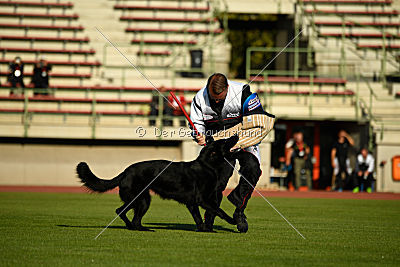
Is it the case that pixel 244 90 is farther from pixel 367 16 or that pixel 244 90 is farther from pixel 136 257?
pixel 367 16

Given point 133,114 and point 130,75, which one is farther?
point 130,75

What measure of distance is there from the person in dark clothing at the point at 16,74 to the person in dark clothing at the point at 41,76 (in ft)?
1.19

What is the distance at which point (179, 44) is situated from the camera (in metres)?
23.7

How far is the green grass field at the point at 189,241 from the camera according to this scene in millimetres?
5570

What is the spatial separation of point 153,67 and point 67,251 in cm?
1653

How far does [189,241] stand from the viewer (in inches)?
264

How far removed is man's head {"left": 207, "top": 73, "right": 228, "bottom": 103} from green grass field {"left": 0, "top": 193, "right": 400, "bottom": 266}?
5.01 feet

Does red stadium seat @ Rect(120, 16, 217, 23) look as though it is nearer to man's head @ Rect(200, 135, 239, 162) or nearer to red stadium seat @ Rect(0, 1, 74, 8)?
red stadium seat @ Rect(0, 1, 74, 8)

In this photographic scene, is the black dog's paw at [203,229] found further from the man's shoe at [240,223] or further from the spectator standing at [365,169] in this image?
the spectator standing at [365,169]

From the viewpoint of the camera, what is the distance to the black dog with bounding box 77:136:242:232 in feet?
24.1

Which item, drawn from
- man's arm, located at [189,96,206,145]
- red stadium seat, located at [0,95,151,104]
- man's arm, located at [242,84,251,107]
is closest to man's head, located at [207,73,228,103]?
man's arm, located at [242,84,251,107]

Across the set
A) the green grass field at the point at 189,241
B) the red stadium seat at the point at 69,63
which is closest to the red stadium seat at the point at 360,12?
the red stadium seat at the point at 69,63

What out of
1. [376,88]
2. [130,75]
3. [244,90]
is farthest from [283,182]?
[244,90]

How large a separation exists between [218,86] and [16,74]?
44.2 feet
